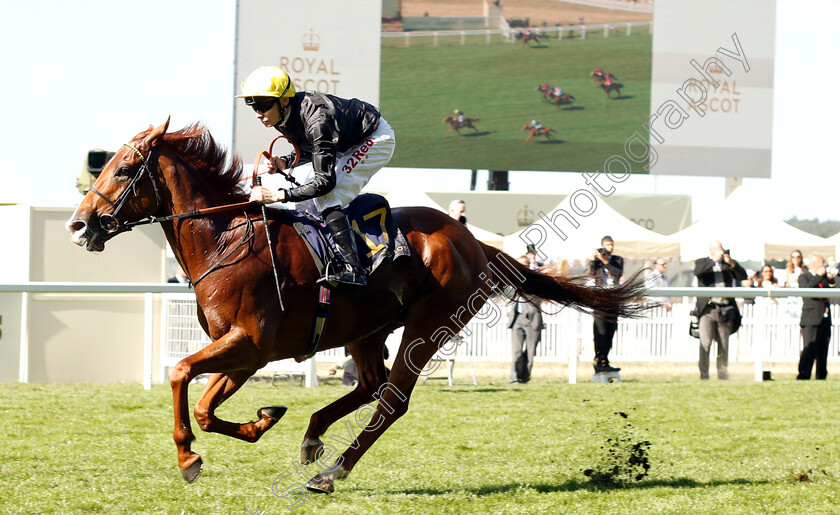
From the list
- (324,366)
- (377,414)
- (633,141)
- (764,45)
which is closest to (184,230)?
(377,414)

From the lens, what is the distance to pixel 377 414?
5.14m

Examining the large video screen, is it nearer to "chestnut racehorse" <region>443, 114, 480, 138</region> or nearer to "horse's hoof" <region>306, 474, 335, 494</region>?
"chestnut racehorse" <region>443, 114, 480, 138</region>

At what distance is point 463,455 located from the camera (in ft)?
20.2

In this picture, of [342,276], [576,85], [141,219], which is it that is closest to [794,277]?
[576,85]

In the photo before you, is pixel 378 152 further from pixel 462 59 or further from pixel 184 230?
pixel 462 59

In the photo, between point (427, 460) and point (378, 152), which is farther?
point (427, 460)

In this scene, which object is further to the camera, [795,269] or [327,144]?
[795,269]

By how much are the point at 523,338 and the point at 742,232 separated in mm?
9944

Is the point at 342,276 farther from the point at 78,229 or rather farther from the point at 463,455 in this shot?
the point at 463,455

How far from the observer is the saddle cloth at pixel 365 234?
4.84m

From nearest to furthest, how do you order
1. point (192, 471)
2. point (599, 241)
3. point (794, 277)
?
point (192, 471), point (794, 277), point (599, 241)

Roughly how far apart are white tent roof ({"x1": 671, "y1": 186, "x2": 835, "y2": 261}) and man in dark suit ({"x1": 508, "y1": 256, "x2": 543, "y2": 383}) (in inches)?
362

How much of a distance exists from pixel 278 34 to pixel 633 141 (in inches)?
334

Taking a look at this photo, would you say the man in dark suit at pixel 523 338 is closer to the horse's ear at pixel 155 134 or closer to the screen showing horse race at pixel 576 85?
the horse's ear at pixel 155 134
